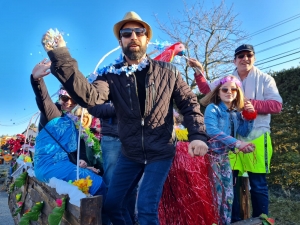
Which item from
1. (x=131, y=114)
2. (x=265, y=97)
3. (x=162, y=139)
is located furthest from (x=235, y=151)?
(x=131, y=114)

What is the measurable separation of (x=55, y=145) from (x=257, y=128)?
6.77ft

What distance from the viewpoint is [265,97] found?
9.71ft

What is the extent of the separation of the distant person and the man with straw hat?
1073 millimetres

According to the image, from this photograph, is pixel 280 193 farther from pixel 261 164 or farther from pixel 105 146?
pixel 105 146

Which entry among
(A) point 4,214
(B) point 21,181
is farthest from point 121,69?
(A) point 4,214

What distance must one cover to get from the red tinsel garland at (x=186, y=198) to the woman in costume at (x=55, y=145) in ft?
2.10

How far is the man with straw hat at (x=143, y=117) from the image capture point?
6.25 feet

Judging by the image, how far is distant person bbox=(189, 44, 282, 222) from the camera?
273cm

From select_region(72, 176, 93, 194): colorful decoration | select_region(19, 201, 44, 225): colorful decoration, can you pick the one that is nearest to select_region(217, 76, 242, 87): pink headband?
select_region(72, 176, 93, 194): colorful decoration

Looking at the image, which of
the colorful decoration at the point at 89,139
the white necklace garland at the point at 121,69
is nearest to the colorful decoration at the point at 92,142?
the colorful decoration at the point at 89,139

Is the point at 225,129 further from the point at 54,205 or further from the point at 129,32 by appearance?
the point at 54,205

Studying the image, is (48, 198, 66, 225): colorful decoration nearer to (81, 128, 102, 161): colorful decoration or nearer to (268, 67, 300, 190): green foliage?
(81, 128, 102, 161): colorful decoration

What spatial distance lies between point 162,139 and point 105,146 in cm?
124

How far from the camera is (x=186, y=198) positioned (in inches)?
101
